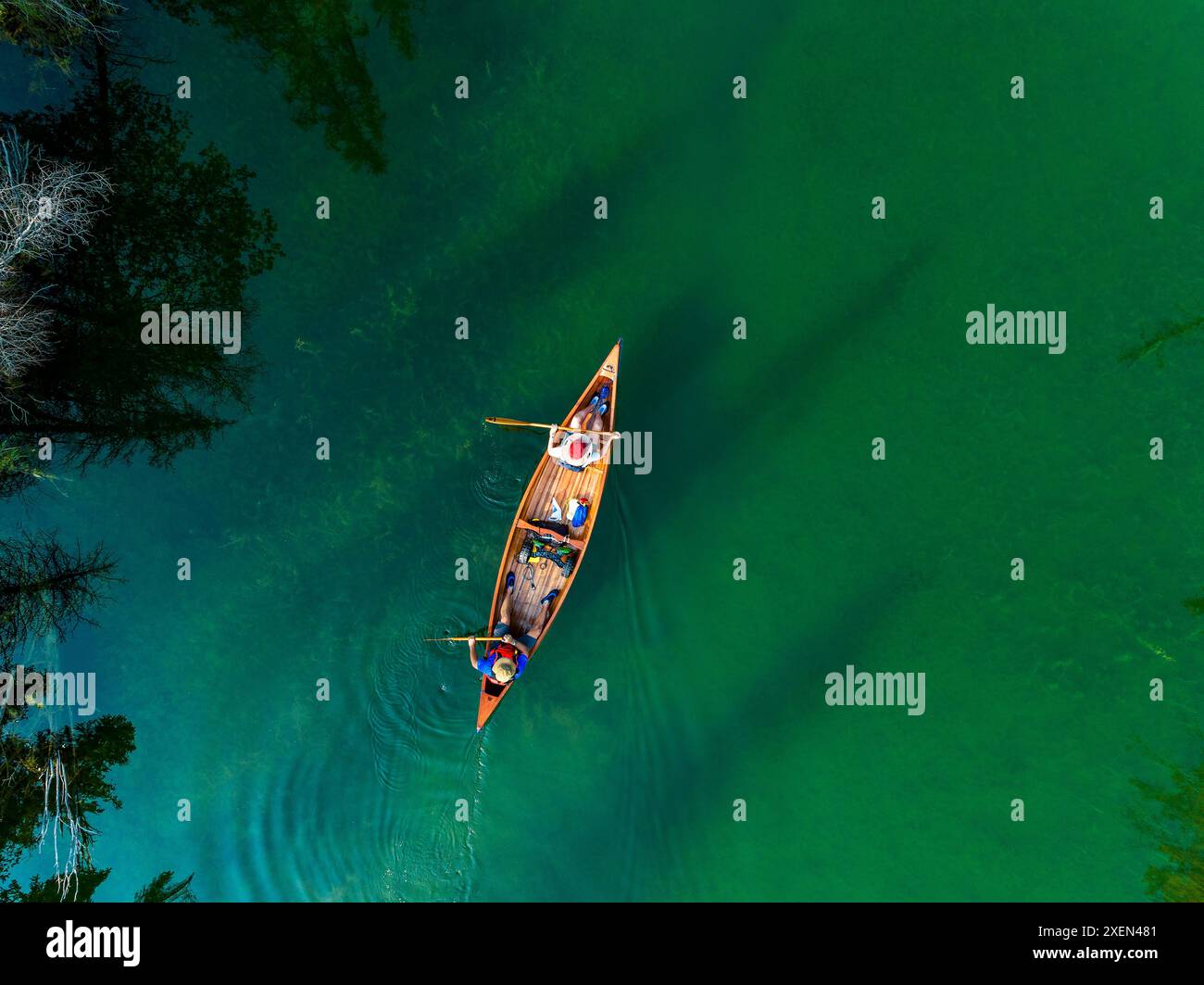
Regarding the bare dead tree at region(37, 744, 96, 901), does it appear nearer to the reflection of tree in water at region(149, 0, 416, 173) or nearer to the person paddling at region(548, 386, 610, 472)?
the person paddling at region(548, 386, 610, 472)

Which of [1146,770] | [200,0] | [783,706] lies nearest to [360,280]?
[200,0]

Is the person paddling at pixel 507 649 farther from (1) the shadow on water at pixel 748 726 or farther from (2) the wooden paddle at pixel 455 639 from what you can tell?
(1) the shadow on water at pixel 748 726

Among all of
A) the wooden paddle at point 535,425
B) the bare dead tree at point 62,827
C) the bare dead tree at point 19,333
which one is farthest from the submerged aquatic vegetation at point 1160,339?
the bare dead tree at point 62,827

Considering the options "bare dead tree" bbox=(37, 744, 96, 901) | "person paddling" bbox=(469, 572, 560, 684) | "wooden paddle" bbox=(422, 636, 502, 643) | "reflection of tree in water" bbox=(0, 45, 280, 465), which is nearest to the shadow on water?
"person paddling" bbox=(469, 572, 560, 684)

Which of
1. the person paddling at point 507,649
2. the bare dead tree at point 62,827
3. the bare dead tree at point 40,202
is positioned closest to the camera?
the person paddling at point 507,649

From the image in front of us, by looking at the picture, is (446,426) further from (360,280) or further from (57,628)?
(57,628)

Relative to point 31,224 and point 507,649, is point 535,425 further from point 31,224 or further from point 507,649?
point 31,224
